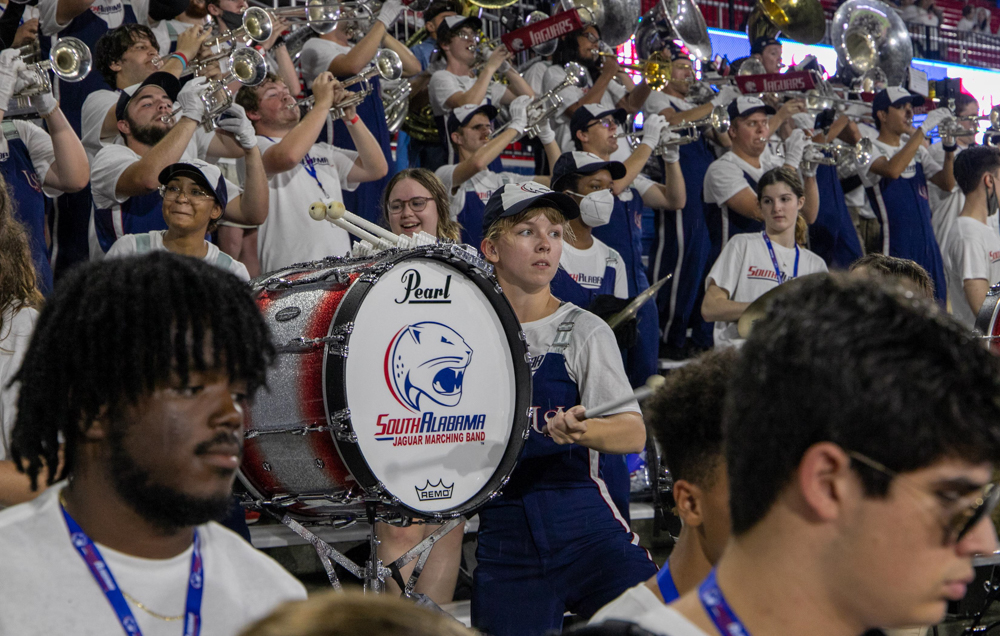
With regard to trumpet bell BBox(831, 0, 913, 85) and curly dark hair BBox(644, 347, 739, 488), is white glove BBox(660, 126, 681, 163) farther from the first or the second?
curly dark hair BBox(644, 347, 739, 488)

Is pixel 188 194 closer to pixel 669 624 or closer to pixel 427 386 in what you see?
pixel 427 386

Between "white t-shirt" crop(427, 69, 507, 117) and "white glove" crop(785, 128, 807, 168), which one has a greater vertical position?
"white t-shirt" crop(427, 69, 507, 117)

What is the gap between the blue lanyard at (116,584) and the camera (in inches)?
57.4

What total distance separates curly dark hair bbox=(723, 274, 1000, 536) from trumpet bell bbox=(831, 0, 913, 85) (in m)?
8.87

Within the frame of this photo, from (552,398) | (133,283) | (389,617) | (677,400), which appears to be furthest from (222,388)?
(552,398)

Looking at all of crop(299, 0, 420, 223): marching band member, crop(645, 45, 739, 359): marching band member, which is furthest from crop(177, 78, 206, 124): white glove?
crop(645, 45, 739, 359): marching band member

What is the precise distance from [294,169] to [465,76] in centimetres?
197

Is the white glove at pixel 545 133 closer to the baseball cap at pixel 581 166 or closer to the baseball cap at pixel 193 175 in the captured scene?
the baseball cap at pixel 581 166

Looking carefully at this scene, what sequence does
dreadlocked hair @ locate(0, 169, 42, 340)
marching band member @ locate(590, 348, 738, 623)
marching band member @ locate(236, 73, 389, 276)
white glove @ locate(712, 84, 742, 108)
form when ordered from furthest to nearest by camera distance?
1. white glove @ locate(712, 84, 742, 108)
2. marching band member @ locate(236, 73, 389, 276)
3. dreadlocked hair @ locate(0, 169, 42, 340)
4. marching band member @ locate(590, 348, 738, 623)

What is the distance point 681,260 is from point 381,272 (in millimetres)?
4137

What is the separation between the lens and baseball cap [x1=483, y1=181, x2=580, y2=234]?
375 cm

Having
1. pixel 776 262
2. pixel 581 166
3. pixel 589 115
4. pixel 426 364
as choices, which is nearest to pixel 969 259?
pixel 776 262

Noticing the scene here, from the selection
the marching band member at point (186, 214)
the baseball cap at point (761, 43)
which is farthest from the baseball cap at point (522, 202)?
the baseball cap at point (761, 43)

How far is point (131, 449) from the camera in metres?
1.50
